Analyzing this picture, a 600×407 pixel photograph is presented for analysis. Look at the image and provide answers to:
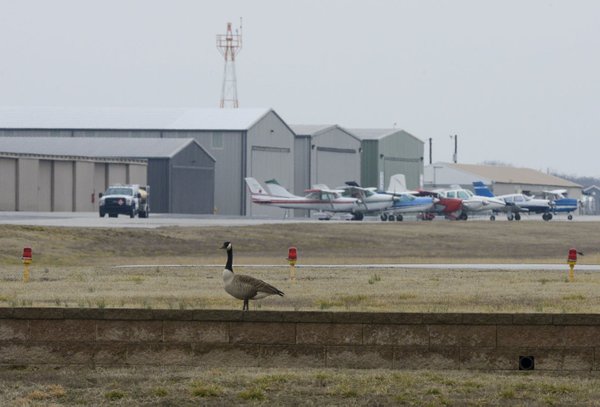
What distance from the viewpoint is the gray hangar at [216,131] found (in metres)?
112

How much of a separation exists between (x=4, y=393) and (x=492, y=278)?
2141 cm

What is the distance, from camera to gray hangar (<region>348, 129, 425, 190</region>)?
440 ft

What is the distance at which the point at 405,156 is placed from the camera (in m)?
143

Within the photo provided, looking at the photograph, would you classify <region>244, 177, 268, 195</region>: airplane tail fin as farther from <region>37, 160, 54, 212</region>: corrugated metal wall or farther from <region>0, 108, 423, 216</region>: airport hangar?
<region>37, 160, 54, 212</region>: corrugated metal wall

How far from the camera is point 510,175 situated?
6895 inches

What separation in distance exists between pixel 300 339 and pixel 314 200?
282 feet

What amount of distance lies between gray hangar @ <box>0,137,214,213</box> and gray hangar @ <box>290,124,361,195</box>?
51.4ft

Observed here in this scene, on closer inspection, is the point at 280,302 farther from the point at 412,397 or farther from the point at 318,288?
the point at 412,397

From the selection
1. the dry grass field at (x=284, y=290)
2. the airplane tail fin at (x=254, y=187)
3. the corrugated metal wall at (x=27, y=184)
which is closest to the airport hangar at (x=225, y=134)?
the airplane tail fin at (x=254, y=187)

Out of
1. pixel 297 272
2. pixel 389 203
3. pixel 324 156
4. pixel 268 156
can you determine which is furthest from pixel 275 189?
pixel 297 272

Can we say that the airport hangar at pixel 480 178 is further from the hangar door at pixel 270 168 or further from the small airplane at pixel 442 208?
the small airplane at pixel 442 208

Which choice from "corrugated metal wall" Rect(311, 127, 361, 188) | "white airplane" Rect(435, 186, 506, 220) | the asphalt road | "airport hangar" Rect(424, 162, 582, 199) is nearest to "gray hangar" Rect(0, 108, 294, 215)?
"corrugated metal wall" Rect(311, 127, 361, 188)

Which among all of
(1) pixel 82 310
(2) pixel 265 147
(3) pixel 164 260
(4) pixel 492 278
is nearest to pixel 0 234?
(3) pixel 164 260

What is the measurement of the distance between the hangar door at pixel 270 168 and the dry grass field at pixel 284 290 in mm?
43150
